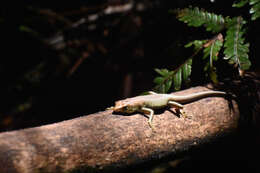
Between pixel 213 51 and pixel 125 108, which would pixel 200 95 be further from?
pixel 125 108

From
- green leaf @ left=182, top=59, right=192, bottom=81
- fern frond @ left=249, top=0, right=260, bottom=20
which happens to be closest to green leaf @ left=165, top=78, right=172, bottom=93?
green leaf @ left=182, top=59, right=192, bottom=81

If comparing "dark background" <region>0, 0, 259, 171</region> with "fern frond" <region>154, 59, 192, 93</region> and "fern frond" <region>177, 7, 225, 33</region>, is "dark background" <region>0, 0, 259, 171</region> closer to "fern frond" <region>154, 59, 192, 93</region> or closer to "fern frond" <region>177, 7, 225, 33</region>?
"fern frond" <region>177, 7, 225, 33</region>

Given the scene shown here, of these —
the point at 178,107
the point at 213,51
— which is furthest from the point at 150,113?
the point at 213,51

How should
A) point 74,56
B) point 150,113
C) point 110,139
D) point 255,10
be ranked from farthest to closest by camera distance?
point 74,56 < point 255,10 < point 150,113 < point 110,139

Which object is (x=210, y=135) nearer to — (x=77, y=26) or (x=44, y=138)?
(x=44, y=138)

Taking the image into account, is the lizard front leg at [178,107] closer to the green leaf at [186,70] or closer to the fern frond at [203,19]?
the green leaf at [186,70]

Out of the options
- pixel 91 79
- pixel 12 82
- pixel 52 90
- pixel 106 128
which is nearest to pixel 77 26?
pixel 91 79
